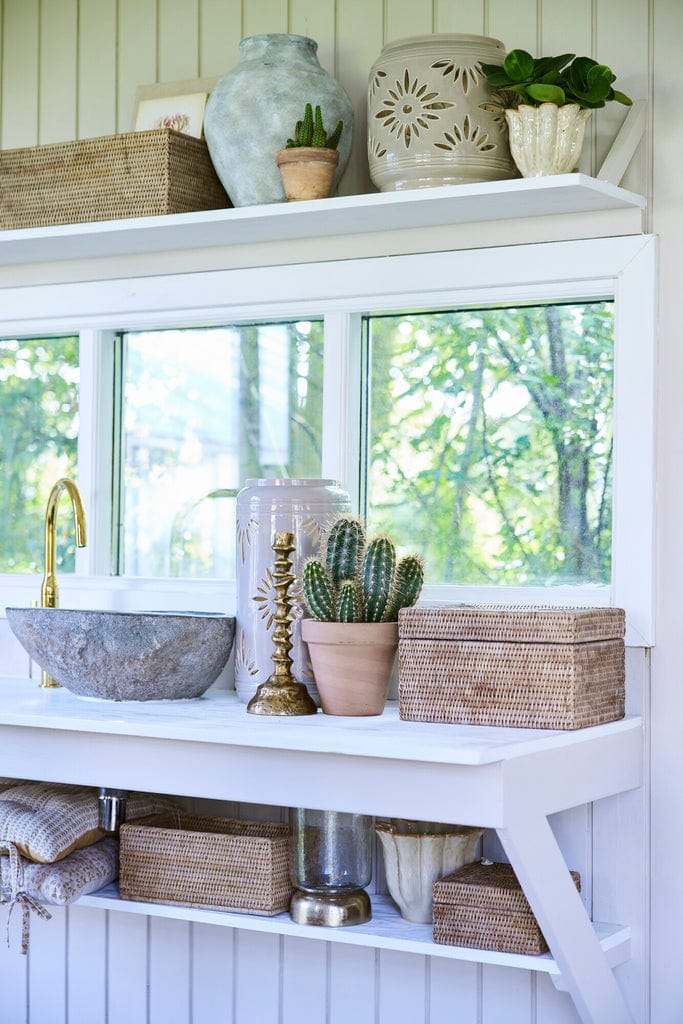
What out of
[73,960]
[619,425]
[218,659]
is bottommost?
[73,960]

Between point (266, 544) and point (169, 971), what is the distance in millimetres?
964

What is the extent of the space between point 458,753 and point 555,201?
997mm

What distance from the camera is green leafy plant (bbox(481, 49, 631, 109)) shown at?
214 cm

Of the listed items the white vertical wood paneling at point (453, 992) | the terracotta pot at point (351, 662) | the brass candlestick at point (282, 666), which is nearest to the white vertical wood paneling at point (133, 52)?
the brass candlestick at point (282, 666)

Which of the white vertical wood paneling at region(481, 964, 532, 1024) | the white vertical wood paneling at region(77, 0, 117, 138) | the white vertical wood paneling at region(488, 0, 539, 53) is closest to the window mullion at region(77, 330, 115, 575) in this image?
the white vertical wood paneling at region(77, 0, 117, 138)

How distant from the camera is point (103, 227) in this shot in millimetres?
2533

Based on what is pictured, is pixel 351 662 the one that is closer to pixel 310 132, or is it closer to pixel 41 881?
pixel 41 881

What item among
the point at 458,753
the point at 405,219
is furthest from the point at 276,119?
the point at 458,753

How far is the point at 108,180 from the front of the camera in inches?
101

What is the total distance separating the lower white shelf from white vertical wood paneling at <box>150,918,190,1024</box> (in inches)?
14.3

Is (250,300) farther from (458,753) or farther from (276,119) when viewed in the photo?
(458,753)

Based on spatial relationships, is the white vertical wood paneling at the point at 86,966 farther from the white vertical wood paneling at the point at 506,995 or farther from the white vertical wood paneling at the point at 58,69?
the white vertical wood paneling at the point at 58,69

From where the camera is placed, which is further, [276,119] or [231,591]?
[231,591]

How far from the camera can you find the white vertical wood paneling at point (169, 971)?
2676 mm
